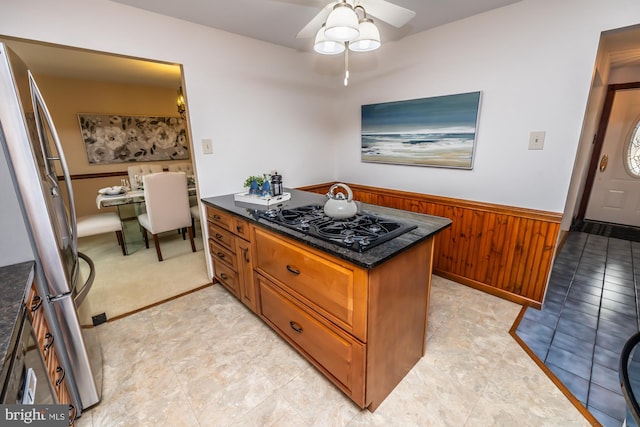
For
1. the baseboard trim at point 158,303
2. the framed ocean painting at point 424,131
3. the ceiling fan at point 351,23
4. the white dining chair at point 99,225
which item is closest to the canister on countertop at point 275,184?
the ceiling fan at point 351,23

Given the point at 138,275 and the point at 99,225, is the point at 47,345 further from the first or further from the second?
the point at 99,225

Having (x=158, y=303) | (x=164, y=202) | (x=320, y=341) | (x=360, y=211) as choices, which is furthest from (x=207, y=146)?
(x=320, y=341)

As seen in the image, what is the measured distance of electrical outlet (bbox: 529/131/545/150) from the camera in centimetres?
204

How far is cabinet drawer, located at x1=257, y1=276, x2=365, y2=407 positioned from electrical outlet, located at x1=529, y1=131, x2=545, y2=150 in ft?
6.50

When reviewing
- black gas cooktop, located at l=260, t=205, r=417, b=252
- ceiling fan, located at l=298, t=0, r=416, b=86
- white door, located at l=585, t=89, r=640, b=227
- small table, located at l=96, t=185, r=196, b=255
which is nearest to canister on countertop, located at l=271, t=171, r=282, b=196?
black gas cooktop, located at l=260, t=205, r=417, b=252

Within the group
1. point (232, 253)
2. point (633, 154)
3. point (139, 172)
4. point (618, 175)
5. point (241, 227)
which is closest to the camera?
point (241, 227)

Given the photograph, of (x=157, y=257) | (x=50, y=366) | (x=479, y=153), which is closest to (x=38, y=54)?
(x=157, y=257)

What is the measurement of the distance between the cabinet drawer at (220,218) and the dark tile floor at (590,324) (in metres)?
2.26

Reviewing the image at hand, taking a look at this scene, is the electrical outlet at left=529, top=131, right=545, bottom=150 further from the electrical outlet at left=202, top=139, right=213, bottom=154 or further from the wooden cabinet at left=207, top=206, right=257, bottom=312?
the electrical outlet at left=202, top=139, right=213, bottom=154

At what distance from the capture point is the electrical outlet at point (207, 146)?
7.99 feet

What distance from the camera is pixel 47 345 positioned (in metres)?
1.15

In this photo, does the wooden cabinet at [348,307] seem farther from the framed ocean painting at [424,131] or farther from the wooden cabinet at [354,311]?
the framed ocean painting at [424,131]

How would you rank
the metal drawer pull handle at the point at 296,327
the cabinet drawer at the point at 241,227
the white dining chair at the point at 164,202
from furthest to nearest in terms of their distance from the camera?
the white dining chair at the point at 164,202
the cabinet drawer at the point at 241,227
the metal drawer pull handle at the point at 296,327

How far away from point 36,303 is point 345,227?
4.51 feet
